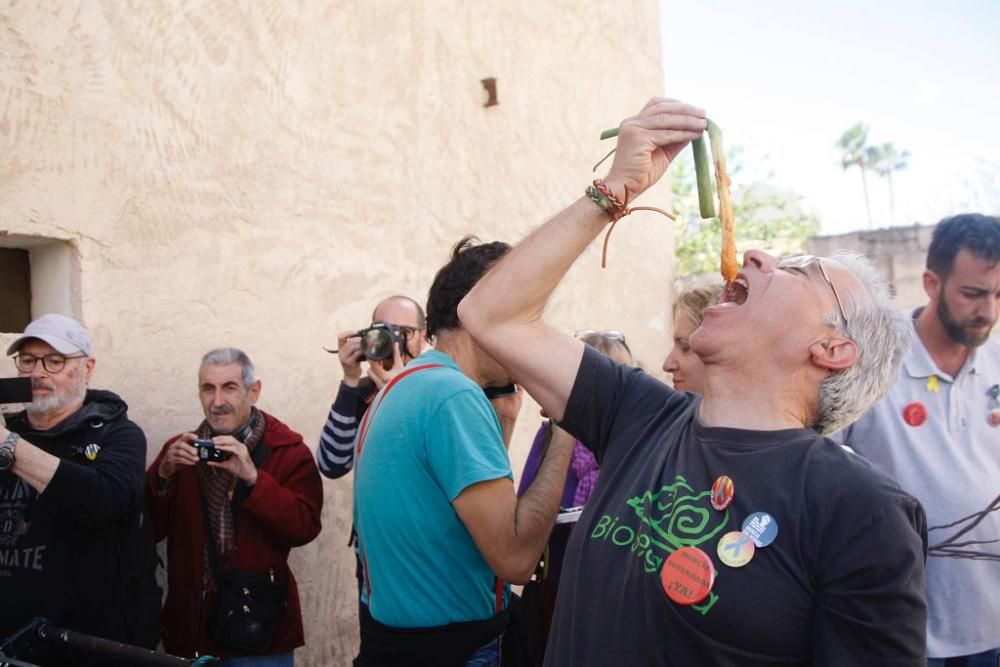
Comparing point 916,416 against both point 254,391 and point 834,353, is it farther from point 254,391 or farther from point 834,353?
point 254,391

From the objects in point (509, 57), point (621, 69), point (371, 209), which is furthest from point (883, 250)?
point (371, 209)

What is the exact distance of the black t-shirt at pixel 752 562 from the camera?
1491 mm

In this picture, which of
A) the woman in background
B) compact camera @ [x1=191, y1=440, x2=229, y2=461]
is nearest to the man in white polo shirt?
the woman in background

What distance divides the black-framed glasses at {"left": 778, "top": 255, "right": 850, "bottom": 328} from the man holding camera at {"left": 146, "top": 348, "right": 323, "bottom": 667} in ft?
7.77

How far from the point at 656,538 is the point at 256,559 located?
241 centimetres

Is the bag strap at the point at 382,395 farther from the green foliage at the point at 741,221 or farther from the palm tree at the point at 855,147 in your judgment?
the palm tree at the point at 855,147

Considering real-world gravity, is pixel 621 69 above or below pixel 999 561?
above

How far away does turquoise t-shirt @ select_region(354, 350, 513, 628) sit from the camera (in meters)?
2.32

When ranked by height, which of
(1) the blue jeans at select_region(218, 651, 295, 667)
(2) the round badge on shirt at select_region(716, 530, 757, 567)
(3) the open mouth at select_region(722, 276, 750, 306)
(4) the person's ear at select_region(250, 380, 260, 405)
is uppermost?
(3) the open mouth at select_region(722, 276, 750, 306)

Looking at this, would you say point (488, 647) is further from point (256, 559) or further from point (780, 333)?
point (256, 559)

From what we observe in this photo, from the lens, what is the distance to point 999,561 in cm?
284

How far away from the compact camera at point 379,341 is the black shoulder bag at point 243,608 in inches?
37.8

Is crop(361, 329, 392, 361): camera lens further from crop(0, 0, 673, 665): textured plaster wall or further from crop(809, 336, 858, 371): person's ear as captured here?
crop(809, 336, 858, 371): person's ear

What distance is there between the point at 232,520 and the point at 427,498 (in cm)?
161
